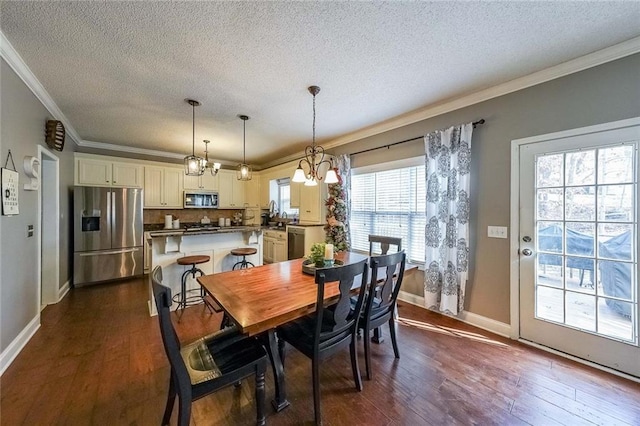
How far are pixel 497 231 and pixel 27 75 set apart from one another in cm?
485

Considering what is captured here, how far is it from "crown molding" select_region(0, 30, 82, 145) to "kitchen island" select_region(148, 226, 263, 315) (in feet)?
6.00

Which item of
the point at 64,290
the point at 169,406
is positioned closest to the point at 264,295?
the point at 169,406

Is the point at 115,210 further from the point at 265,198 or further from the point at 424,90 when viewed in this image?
the point at 424,90

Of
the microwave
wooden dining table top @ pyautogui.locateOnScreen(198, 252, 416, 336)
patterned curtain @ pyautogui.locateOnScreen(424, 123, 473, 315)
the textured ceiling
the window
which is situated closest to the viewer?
wooden dining table top @ pyautogui.locateOnScreen(198, 252, 416, 336)

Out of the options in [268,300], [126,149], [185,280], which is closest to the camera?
[268,300]

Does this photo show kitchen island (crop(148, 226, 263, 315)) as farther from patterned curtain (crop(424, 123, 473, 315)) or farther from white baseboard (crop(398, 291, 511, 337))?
white baseboard (crop(398, 291, 511, 337))

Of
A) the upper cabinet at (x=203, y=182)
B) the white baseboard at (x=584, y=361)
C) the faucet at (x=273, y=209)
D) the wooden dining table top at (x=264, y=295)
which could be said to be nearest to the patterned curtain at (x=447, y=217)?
the white baseboard at (x=584, y=361)

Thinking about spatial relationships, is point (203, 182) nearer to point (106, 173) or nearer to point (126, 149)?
point (126, 149)

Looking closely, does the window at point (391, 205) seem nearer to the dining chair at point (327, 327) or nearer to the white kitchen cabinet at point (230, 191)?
the dining chair at point (327, 327)

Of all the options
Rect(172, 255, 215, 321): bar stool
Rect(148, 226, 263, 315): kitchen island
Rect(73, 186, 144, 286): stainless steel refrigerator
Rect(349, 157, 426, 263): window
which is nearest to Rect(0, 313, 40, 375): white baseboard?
Rect(148, 226, 263, 315): kitchen island

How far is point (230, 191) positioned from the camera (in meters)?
6.23

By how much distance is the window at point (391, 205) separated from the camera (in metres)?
3.39

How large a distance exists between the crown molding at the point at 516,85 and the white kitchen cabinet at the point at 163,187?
4246 millimetres

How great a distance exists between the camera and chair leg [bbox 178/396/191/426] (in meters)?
1.17
